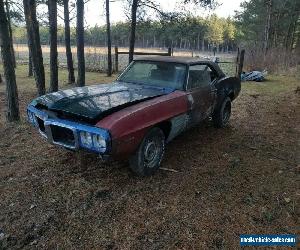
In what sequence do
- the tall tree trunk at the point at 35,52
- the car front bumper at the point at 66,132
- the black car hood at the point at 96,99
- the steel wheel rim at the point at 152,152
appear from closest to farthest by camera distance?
the car front bumper at the point at 66,132, the black car hood at the point at 96,99, the steel wheel rim at the point at 152,152, the tall tree trunk at the point at 35,52

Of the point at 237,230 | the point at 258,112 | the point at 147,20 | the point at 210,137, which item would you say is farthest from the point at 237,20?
the point at 237,230

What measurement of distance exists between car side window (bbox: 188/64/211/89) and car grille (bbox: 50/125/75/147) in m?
2.28

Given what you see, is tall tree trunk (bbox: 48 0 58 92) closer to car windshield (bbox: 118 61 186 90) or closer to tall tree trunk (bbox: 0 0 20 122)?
tall tree trunk (bbox: 0 0 20 122)

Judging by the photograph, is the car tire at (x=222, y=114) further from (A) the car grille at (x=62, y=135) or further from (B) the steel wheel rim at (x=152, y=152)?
(A) the car grille at (x=62, y=135)

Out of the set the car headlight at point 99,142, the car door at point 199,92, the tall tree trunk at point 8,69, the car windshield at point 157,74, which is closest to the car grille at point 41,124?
the car headlight at point 99,142

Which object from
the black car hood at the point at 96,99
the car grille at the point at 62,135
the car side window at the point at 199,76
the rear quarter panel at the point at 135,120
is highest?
the car side window at the point at 199,76

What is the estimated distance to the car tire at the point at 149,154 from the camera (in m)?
4.37

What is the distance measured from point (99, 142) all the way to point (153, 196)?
41.3 inches

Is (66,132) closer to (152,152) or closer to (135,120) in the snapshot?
(135,120)

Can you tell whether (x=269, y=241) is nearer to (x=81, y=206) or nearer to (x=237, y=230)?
(x=237, y=230)

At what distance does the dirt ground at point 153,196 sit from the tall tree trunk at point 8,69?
1.01m

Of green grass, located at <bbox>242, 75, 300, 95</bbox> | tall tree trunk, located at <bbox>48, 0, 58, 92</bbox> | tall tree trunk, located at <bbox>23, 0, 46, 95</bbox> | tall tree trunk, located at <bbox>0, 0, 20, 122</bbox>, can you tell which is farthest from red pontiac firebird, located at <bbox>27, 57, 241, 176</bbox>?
green grass, located at <bbox>242, 75, 300, 95</bbox>

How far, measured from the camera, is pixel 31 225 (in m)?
3.49

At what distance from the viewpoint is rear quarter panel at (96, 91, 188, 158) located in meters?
3.79
